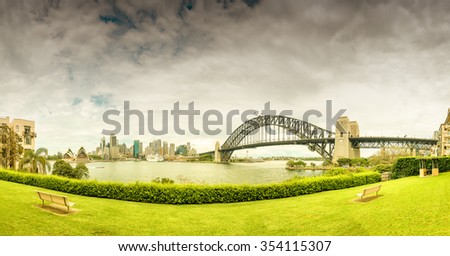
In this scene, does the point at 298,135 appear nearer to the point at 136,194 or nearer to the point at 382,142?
the point at 382,142

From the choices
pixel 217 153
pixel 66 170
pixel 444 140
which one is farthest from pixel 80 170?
pixel 217 153

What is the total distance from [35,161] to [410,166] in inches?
686

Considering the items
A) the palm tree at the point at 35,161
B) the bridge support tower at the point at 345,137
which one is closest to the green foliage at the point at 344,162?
the bridge support tower at the point at 345,137

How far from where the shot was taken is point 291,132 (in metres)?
30.9

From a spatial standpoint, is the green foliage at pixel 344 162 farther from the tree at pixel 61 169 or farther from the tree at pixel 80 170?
the tree at pixel 61 169

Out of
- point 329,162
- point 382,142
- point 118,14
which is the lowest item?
point 329,162

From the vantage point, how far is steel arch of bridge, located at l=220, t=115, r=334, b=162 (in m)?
22.6

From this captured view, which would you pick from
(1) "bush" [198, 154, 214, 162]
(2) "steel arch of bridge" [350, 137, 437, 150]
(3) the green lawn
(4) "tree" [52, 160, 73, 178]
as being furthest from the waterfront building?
(1) "bush" [198, 154, 214, 162]

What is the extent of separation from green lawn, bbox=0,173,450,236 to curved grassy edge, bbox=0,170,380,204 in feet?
3.28

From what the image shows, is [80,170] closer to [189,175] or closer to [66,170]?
[66,170]

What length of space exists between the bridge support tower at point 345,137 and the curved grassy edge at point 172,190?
8.85 meters
